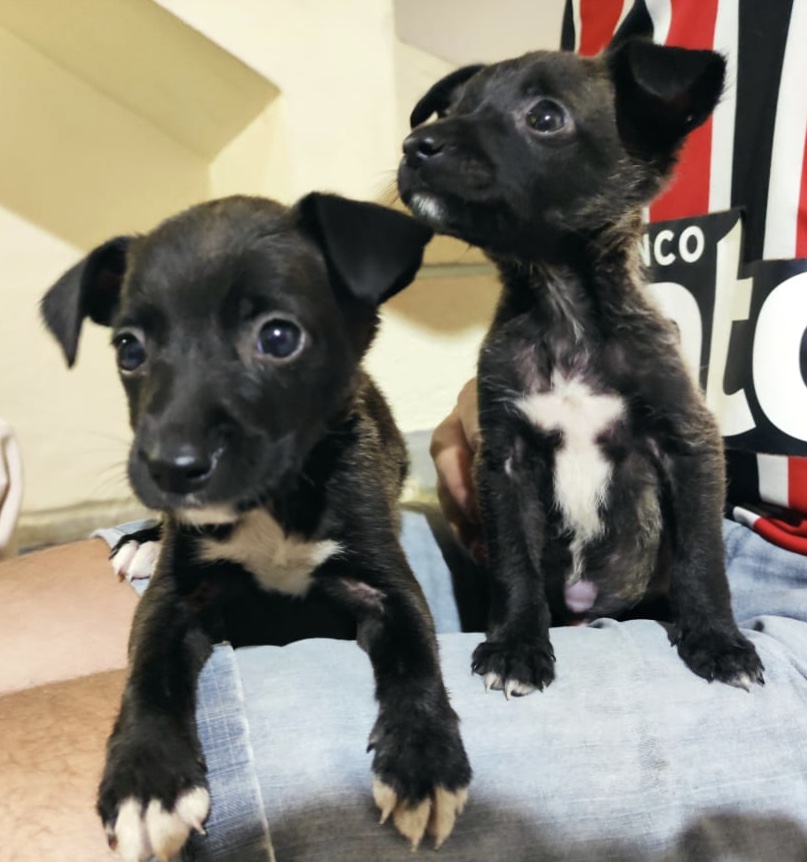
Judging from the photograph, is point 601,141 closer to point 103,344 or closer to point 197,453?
point 197,453

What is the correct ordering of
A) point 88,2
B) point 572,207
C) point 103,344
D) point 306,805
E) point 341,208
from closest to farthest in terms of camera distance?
point 306,805 < point 341,208 < point 572,207 < point 88,2 < point 103,344

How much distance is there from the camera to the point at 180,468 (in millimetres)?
1265

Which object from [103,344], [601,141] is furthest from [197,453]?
[103,344]

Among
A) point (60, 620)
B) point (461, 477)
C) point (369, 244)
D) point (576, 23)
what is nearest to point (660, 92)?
point (369, 244)

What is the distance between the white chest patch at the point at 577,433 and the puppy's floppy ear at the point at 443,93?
811 millimetres

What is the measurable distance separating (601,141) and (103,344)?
279 cm

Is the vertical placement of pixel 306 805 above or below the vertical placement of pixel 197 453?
below

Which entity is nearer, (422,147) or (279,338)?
(279,338)

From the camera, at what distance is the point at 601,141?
1787 millimetres

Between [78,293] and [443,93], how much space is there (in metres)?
1.07

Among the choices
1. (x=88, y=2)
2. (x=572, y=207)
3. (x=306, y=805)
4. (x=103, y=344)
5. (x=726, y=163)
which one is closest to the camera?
(x=306, y=805)

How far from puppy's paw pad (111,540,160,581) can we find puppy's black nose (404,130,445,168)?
1131 millimetres

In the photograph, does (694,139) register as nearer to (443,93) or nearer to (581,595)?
(443,93)

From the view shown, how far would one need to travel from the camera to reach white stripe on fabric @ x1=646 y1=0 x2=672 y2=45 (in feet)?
7.43
